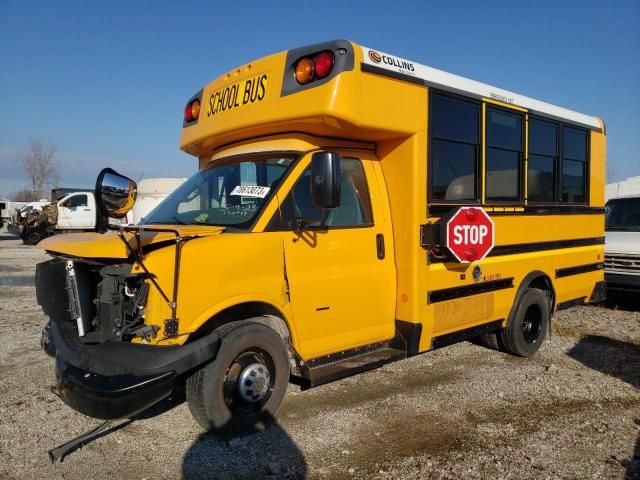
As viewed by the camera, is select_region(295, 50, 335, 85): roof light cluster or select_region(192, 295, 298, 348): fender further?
select_region(295, 50, 335, 85): roof light cluster

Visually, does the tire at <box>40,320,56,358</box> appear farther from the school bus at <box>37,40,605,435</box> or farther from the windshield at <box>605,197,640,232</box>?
the windshield at <box>605,197,640,232</box>

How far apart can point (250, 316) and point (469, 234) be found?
89.4 inches

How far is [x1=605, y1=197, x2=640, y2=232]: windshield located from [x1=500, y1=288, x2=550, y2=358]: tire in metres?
4.26

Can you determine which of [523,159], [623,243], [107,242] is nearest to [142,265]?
[107,242]

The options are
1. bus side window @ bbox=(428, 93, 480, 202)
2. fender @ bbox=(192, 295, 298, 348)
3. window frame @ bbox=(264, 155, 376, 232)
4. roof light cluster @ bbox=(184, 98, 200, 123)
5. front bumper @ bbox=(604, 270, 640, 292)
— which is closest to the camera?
fender @ bbox=(192, 295, 298, 348)

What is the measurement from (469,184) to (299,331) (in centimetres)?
238

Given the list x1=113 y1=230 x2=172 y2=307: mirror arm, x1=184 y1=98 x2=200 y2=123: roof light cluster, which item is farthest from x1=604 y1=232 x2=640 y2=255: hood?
x1=113 y1=230 x2=172 y2=307: mirror arm

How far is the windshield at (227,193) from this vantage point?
4176mm

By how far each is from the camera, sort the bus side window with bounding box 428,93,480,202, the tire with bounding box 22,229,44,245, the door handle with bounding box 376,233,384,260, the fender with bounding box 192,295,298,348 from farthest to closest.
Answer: the tire with bounding box 22,229,44,245, the bus side window with bounding box 428,93,480,202, the door handle with bounding box 376,233,384,260, the fender with bounding box 192,295,298,348

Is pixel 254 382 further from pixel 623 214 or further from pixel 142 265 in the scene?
pixel 623 214

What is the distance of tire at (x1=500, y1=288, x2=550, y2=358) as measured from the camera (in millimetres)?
6012

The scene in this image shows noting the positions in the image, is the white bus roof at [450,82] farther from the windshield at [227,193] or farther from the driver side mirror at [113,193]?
the driver side mirror at [113,193]

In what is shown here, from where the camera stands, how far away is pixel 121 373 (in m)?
3.32

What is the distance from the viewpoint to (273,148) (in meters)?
4.54
